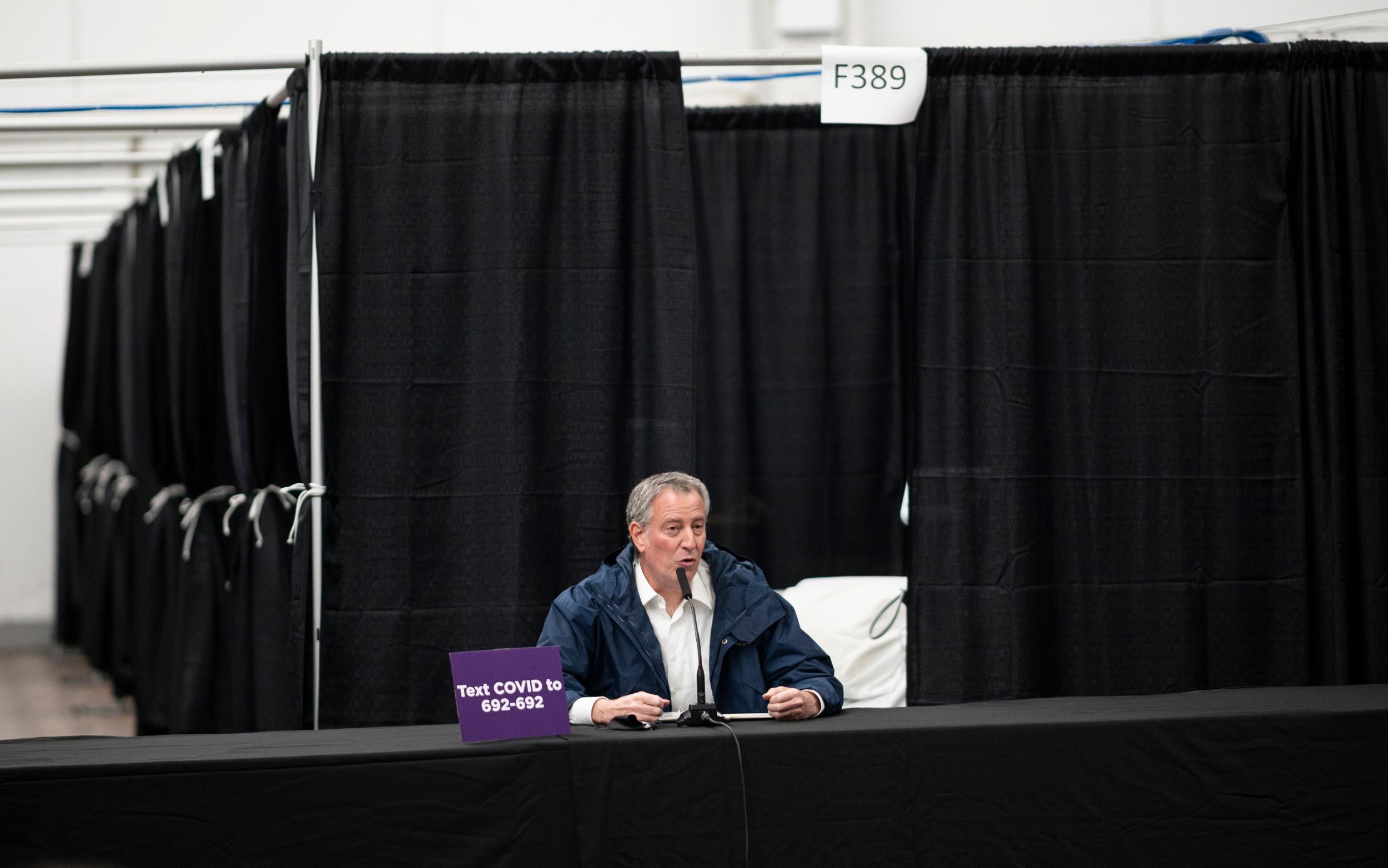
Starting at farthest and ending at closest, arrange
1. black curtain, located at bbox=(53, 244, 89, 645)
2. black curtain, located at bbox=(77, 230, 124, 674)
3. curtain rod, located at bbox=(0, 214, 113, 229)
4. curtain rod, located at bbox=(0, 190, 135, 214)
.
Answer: black curtain, located at bbox=(53, 244, 89, 645), curtain rod, located at bbox=(0, 214, 113, 229), black curtain, located at bbox=(77, 230, 124, 674), curtain rod, located at bbox=(0, 190, 135, 214)

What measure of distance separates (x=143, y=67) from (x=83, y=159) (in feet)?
6.52

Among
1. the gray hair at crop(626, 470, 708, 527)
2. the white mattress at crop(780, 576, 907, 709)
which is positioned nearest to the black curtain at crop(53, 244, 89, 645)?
the white mattress at crop(780, 576, 907, 709)

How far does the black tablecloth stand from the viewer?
223cm

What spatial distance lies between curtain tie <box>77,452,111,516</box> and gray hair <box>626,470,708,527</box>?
5517 millimetres

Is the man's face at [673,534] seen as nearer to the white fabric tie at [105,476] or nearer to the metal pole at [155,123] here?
Answer: the metal pole at [155,123]

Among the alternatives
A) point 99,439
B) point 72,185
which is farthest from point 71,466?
point 72,185

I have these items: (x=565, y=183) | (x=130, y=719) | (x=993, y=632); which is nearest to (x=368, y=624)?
(x=565, y=183)

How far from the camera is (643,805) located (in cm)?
237

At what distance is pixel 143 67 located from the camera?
12.1ft

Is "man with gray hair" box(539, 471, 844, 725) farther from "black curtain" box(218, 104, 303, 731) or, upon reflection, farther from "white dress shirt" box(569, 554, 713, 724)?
"black curtain" box(218, 104, 303, 731)

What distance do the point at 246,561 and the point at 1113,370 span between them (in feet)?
8.63

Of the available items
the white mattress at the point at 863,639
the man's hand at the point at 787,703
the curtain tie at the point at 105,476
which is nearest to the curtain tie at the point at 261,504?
the white mattress at the point at 863,639

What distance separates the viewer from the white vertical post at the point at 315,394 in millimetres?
3527

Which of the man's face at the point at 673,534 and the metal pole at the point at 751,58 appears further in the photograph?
the metal pole at the point at 751,58
